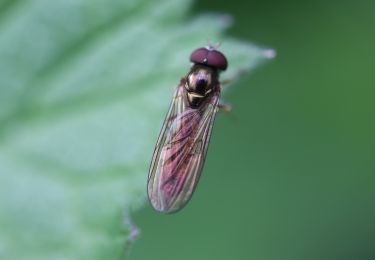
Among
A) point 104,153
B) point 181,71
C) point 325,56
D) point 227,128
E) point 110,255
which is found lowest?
point 110,255

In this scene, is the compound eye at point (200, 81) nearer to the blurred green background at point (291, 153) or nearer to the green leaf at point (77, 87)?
the green leaf at point (77, 87)

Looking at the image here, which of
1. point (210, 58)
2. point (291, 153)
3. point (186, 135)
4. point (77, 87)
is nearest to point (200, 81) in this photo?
point (210, 58)

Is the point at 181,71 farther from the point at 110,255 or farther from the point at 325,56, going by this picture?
the point at 325,56

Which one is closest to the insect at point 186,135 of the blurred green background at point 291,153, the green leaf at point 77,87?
the green leaf at point 77,87

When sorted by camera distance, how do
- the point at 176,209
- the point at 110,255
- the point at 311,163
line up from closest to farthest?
the point at 110,255
the point at 176,209
the point at 311,163

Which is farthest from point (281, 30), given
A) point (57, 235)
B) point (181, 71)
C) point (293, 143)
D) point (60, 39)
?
point (57, 235)

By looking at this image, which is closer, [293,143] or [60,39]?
[60,39]
